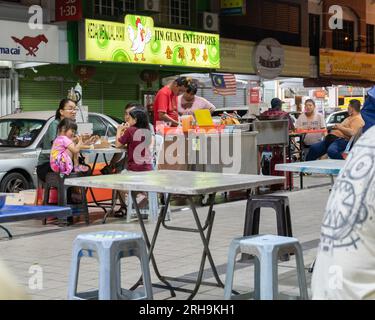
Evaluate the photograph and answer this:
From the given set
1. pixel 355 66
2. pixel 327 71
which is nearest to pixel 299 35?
pixel 327 71

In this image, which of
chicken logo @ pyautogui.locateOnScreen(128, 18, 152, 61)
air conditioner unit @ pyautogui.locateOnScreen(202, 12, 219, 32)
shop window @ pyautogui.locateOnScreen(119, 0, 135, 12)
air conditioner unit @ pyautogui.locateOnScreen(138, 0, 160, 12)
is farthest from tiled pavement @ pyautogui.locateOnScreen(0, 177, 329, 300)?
air conditioner unit @ pyautogui.locateOnScreen(202, 12, 219, 32)

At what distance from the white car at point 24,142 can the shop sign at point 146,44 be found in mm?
4694

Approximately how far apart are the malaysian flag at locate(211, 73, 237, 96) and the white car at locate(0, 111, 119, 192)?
9.57 m

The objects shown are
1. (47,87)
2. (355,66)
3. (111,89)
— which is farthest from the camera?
(355,66)

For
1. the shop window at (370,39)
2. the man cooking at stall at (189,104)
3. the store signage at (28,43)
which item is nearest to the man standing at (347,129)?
the man cooking at stall at (189,104)

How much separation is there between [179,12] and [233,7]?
184 centimetres

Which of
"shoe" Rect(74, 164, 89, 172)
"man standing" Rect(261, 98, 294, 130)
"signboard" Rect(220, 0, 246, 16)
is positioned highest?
"signboard" Rect(220, 0, 246, 16)

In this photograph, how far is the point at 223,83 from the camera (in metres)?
22.0

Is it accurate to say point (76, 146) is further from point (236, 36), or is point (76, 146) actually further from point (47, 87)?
point (236, 36)

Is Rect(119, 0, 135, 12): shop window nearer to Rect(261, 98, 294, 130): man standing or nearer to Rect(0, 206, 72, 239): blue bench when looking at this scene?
Rect(261, 98, 294, 130): man standing

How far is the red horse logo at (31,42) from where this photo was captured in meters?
15.6

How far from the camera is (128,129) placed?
9.41m

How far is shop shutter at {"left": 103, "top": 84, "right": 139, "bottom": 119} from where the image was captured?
19906 millimetres
